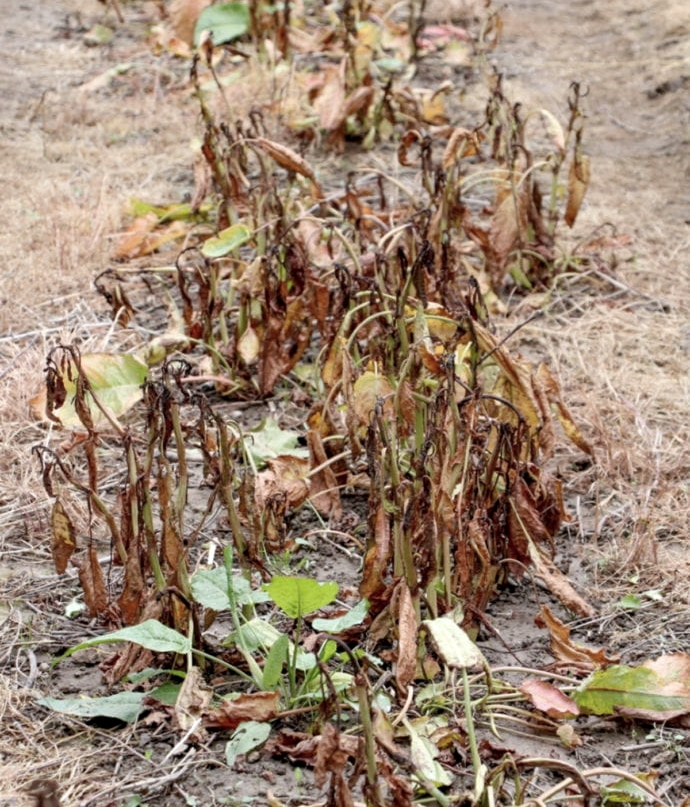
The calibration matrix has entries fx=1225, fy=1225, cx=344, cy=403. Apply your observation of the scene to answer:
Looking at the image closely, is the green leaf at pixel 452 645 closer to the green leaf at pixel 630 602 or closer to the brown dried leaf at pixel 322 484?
the green leaf at pixel 630 602

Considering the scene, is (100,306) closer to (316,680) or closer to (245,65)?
(316,680)

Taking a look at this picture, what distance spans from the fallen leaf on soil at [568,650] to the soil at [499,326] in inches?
3.4

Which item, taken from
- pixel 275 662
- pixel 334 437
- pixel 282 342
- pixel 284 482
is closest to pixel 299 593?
pixel 275 662

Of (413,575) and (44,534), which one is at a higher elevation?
(413,575)

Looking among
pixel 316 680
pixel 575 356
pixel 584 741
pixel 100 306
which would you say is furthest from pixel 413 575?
pixel 100 306

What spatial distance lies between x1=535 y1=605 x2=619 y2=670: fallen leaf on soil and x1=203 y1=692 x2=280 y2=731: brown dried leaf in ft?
1.79

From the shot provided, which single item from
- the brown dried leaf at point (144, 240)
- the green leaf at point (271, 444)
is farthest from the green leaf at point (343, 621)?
the brown dried leaf at point (144, 240)

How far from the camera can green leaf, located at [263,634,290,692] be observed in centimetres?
199

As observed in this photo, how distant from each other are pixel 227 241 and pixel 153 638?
1.51 meters

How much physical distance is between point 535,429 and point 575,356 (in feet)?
3.09

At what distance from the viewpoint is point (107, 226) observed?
4.18 metres

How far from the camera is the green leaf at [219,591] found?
2.15 meters

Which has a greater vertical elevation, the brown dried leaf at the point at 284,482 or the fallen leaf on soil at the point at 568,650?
the brown dried leaf at the point at 284,482

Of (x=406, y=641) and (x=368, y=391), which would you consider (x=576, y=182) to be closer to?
(x=368, y=391)
